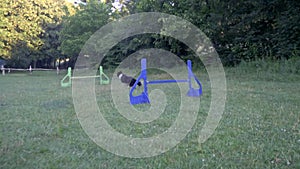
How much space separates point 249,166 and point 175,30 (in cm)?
1086

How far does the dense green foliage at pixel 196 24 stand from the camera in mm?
10898

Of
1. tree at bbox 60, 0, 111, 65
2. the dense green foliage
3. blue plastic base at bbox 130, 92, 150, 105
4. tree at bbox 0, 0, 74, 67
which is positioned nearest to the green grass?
blue plastic base at bbox 130, 92, 150, 105

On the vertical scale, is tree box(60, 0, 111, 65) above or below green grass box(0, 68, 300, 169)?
above

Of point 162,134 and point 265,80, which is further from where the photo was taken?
point 265,80

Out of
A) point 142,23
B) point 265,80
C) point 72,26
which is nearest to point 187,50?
point 142,23

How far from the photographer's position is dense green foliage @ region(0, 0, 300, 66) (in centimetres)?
1090

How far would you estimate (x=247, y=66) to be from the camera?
1040 cm

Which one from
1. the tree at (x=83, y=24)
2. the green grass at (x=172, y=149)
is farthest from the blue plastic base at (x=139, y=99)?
the tree at (x=83, y=24)

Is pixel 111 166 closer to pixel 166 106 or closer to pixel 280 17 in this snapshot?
pixel 166 106

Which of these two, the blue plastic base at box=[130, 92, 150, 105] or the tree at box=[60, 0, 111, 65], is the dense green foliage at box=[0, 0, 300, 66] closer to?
the tree at box=[60, 0, 111, 65]

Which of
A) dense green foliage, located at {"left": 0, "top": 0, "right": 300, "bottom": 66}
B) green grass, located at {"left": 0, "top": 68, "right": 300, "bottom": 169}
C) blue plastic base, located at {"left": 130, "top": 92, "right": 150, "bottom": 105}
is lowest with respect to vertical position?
green grass, located at {"left": 0, "top": 68, "right": 300, "bottom": 169}

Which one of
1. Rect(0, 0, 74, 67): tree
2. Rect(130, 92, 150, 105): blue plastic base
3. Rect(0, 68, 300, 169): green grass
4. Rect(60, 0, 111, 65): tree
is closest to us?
Rect(0, 68, 300, 169): green grass

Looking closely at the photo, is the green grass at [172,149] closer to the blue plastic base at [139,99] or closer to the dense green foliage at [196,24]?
the blue plastic base at [139,99]

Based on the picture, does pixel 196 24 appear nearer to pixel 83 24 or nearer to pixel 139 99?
pixel 83 24
